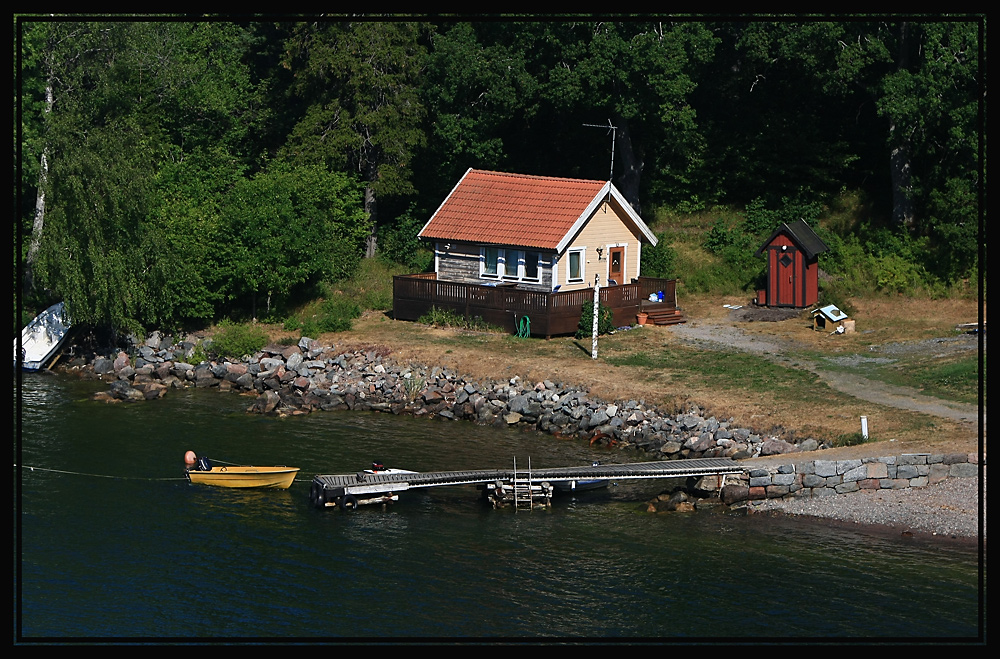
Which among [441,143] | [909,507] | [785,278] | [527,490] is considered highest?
[441,143]

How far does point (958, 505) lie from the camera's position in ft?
108

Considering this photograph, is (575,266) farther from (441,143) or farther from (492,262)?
(441,143)

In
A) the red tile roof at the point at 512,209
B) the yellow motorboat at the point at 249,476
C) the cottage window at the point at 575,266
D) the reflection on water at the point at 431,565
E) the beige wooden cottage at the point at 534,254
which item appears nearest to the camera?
the reflection on water at the point at 431,565

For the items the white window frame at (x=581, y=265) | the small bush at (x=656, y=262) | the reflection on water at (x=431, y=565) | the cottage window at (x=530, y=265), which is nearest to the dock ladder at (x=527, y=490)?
the reflection on water at (x=431, y=565)

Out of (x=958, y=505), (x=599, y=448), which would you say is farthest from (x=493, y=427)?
(x=958, y=505)

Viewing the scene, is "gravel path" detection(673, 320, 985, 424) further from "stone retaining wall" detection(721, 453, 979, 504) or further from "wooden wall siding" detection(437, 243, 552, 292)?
"wooden wall siding" detection(437, 243, 552, 292)

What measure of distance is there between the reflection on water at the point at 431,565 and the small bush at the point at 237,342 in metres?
9.37

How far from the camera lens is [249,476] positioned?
116 ft

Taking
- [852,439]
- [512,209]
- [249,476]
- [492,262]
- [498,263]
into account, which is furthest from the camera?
[512,209]

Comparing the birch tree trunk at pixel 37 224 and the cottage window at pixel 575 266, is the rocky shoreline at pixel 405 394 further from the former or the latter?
the cottage window at pixel 575 266

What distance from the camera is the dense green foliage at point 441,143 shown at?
48.9 metres

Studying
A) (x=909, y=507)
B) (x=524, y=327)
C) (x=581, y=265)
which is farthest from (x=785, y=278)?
(x=909, y=507)

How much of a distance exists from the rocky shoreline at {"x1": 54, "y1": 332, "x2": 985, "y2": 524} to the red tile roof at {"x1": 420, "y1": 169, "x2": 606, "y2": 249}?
250 inches

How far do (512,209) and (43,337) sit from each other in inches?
665
